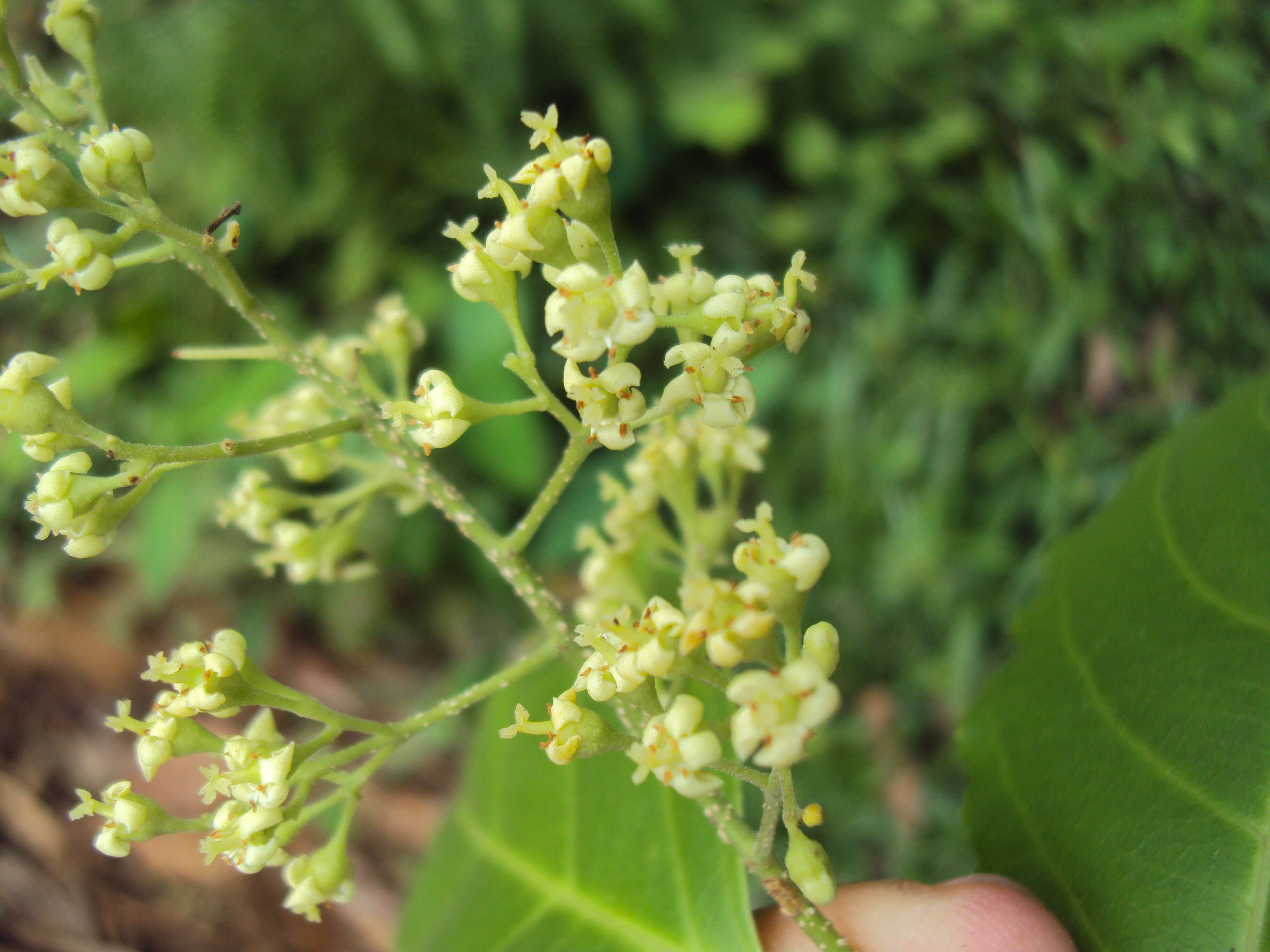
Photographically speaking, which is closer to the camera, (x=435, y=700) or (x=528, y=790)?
(x=528, y=790)

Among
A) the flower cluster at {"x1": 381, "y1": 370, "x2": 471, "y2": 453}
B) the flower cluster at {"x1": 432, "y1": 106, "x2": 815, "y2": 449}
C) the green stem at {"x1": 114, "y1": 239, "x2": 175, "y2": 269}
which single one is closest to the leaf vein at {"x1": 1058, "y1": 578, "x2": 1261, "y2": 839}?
the flower cluster at {"x1": 432, "y1": 106, "x2": 815, "y2": 449}

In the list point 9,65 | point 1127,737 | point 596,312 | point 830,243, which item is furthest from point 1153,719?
point 830,243

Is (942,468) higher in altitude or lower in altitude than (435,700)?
higher

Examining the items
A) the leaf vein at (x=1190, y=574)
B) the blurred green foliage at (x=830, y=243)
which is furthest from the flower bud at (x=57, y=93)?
the blurred green foliage at (x=830, y=243)

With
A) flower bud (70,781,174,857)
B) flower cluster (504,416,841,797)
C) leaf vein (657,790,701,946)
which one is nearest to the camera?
flower cluster (504,416,841,797)

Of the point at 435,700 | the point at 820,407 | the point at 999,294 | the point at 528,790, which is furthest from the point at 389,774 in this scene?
the point at 999,294

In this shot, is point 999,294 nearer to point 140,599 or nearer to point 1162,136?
point 1162,136

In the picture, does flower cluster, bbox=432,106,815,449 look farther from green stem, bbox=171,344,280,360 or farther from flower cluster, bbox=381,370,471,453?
green stem, bbox=171,344,280,360

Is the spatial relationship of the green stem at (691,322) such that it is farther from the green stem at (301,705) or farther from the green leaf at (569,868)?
the green leaf at (569,868)
